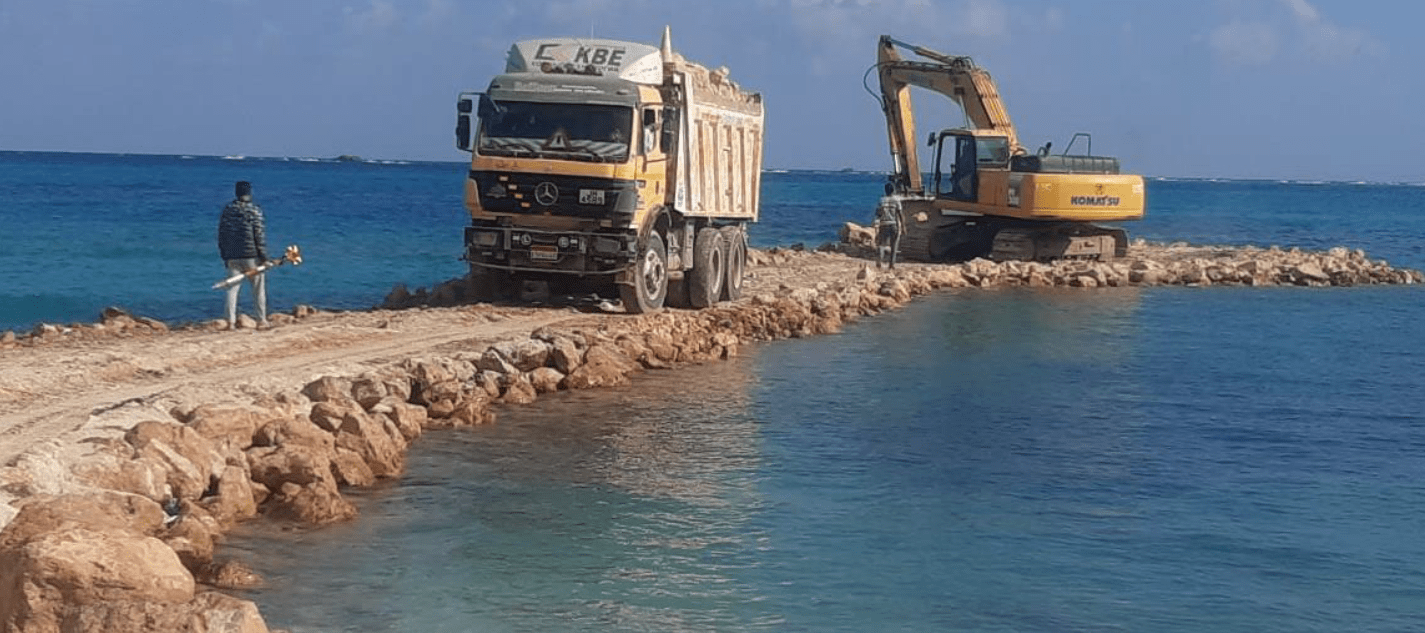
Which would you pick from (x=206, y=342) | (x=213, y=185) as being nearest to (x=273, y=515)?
(x=206, y=342)

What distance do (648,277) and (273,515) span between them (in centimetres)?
928

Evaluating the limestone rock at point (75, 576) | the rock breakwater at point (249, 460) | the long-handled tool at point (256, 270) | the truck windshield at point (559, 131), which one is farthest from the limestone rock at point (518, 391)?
the limestone rock at point (75, 576)

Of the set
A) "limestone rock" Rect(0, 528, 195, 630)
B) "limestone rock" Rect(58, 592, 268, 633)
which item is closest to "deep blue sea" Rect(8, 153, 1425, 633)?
"limestone rock" Rect(0, 528, 195, 630)

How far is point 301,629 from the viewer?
8680mm

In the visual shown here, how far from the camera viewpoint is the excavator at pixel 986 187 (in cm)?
3141

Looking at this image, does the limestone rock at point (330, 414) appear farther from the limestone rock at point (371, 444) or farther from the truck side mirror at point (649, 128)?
the truck side mirror at point (649, 128)

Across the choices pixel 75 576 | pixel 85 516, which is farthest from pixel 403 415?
pixel 75 576

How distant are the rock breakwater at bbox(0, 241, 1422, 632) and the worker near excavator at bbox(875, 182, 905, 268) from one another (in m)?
5.26

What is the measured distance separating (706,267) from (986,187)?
12.0 m

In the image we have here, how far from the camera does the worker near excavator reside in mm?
30016

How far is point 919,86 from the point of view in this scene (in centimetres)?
3431

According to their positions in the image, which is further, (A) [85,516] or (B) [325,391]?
(B) [325,391]

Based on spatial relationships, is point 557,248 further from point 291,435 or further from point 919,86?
point 919,86

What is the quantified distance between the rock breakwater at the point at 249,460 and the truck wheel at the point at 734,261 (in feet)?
1.34
